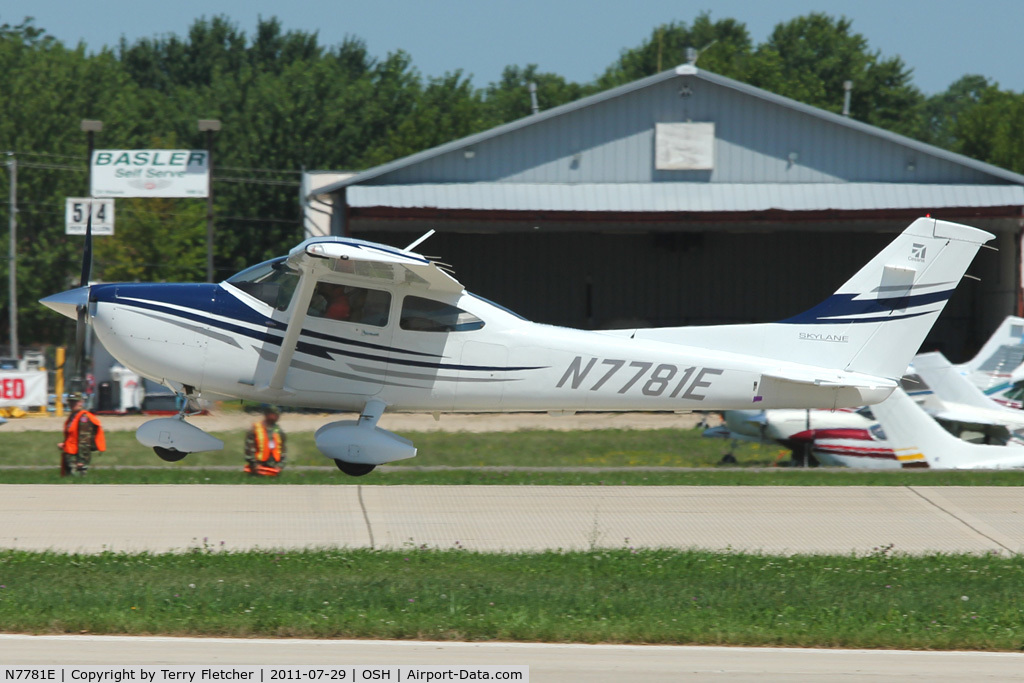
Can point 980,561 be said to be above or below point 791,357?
below

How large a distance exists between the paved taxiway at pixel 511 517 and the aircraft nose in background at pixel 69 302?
7.04 ft

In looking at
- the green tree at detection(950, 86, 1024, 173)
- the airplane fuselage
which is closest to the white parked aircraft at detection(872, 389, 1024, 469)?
the airplane fuselage

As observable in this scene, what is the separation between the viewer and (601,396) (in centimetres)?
1112

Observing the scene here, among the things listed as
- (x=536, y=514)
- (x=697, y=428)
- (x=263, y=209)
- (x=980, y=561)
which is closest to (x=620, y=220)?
(x=697, y=428)

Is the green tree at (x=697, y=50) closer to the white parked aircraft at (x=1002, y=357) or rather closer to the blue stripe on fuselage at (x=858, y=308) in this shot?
the white parked aircraft at (x=1002, y=357)

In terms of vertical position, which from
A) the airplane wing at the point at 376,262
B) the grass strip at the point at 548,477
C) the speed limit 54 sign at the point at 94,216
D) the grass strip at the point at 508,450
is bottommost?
the grass strip at the point at 508,450

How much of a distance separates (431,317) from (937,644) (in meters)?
5.16

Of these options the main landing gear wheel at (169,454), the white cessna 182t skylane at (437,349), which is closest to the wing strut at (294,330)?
the white cessna 182t skylane at (437,349)

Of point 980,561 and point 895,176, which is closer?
point 980,561

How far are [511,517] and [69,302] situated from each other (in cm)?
488

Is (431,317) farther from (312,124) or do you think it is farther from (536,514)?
(312,124)

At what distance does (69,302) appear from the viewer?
10.4 metres

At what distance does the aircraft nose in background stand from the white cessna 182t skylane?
0.02 metres

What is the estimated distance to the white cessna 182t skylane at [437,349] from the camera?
10.6 m
